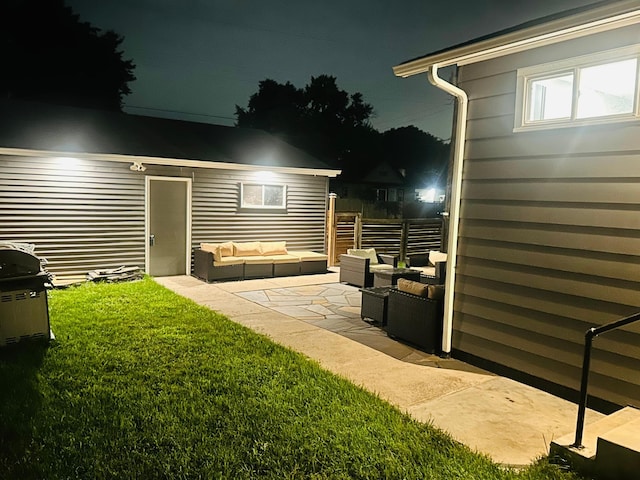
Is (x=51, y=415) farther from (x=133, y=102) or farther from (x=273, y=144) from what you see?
(x=133, y=102)

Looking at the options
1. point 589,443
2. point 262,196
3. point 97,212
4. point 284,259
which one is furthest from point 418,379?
point 262,196

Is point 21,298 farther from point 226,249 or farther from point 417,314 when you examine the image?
point 226,249

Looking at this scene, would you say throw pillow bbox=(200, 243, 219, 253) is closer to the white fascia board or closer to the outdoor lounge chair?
the white fascia board

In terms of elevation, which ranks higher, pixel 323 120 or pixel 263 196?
pixel 323 120

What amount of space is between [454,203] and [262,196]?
7.06 m

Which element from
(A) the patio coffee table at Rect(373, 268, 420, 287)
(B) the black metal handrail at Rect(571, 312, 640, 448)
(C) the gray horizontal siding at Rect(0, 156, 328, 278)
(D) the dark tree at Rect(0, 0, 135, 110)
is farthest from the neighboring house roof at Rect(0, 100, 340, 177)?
(D) the dark tree at Rect(0, 0, 135, 110)

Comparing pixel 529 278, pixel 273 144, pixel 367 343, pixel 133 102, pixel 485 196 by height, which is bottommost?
pixel 367 343

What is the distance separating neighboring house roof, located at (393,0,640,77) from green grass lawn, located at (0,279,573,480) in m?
3.20

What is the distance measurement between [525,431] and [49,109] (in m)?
11.6

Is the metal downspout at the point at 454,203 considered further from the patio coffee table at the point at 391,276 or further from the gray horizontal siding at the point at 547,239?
the patio coffee table at the point at 391,276

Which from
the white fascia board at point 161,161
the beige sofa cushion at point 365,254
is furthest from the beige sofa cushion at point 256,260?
the white fascia board at point 161,161

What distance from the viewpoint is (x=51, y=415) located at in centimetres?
344

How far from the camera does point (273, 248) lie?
10.8 m

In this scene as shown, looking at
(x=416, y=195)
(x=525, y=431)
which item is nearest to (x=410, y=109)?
(x=416, y=195)
